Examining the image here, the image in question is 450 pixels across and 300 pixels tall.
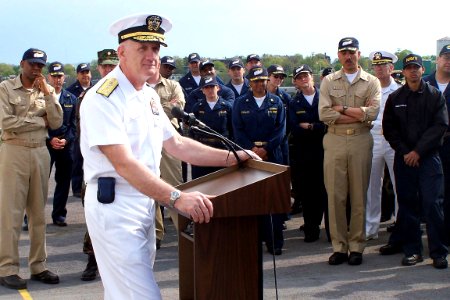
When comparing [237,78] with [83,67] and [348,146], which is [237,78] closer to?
[83,67]

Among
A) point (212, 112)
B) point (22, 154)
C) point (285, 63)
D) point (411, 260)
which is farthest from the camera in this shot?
point (285, 63)

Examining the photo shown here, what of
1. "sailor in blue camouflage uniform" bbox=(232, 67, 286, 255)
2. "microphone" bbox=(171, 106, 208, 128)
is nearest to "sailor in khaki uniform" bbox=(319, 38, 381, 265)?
"sailor in blue camouflage uniform" bbox=(232, 67, 286, 255)

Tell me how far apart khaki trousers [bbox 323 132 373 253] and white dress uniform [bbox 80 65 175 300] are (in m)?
3.99

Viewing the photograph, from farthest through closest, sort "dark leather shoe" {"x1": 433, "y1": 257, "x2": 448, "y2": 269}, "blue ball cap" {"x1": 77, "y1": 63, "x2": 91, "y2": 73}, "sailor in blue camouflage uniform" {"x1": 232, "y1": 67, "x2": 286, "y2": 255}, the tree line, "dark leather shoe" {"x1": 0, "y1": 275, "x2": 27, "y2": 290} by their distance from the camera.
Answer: the tree line → "blue ball cap" {"x1": 77, "y1": 63, "x2": 91, "y2": 73} → "sailor in blue camouflage uniform" {"x1": 232, "y1": 67, "x2": 286, "y2": 255} → "dark leather shoe" {"x1": 433, "y1": 257, "x2": 448, "y2": 269} → "dark leather shoe" {"x1": 0, "y1": 275, "x2": 27, "y2": 290}

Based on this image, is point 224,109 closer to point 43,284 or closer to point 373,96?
point 373,96

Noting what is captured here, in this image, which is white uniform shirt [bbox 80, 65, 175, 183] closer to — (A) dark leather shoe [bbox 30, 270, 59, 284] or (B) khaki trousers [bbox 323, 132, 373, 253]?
(A) dark leather shoe [bbox 30, 270, 59, 284]

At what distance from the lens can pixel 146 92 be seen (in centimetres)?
400

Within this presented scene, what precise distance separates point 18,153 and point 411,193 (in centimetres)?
416

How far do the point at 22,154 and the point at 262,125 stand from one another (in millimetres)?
2805

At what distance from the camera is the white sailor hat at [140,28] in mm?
3768

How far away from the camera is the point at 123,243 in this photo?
3645mm

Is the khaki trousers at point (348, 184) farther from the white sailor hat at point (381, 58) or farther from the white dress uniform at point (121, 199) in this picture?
the white dress uniform at point (121, 199)

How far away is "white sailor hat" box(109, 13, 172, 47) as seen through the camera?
12.4 ft

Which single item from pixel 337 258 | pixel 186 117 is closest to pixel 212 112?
pixel 337 258
